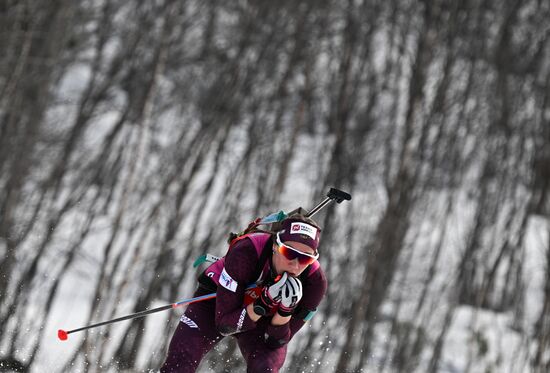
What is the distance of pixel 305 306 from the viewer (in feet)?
20.5

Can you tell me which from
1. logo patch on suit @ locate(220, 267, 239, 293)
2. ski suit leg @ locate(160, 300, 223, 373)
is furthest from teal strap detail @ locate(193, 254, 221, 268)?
logo patch on suit @ locate(220, 267, 239, 293)

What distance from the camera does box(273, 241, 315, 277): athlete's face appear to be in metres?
5.82

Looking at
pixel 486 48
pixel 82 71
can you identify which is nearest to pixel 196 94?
pixel 486 48

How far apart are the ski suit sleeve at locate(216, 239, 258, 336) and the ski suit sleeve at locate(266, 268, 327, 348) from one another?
0.24 m

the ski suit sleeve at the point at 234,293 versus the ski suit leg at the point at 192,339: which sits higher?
the ski suit sleeve at the point at 234,293

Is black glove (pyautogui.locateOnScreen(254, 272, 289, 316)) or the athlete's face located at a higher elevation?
the athlete's face

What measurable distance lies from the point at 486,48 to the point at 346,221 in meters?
4.73

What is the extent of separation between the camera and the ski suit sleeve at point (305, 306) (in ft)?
20.4

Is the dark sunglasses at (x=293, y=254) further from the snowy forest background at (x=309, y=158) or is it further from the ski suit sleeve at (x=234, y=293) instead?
the snowy forest background at (x=309, y=158)

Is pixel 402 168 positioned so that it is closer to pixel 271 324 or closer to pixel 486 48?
pixel 486 48

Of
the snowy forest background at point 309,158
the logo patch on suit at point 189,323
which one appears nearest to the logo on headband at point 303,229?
the logo patch on suit at point 189,323

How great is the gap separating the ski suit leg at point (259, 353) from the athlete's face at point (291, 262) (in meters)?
0.72

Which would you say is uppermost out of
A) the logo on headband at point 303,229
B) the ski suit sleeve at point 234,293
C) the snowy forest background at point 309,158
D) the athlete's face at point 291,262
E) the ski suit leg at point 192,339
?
the snowy forest background at point 309,158

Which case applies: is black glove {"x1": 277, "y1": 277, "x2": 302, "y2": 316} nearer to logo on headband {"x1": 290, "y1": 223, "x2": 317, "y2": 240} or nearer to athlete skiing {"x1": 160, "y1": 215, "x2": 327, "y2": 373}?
athlete skiing {"x1": 160, "y1": 215, "x2": 327, "y2": 373}
